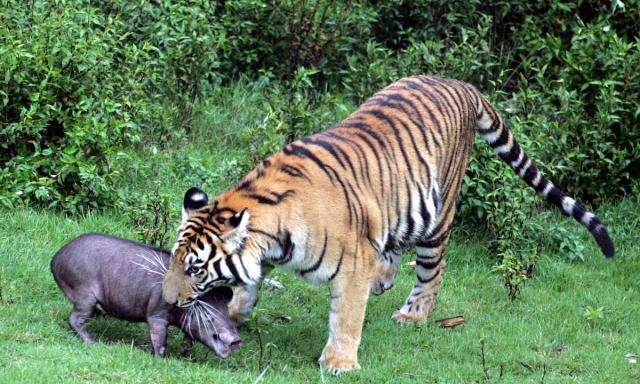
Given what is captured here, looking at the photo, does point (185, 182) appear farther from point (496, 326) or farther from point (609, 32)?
point (609, 32)

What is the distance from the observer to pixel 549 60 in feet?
33.4

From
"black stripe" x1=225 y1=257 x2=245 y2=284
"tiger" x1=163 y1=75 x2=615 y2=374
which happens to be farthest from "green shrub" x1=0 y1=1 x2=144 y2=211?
"black stripe" x1=225 y1=257 x2=245 y2=284

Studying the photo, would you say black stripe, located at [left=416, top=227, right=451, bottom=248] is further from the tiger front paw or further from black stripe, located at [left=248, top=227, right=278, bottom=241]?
black stripe, located at [left=248, top=227, right=278, bottom=241]

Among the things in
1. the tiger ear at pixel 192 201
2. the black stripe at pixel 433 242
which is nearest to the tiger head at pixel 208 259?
the tiger ear at pixel 192 201

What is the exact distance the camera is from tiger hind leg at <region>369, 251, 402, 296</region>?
26.3ft

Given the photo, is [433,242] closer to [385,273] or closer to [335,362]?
[385,273]

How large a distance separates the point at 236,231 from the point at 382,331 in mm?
1858

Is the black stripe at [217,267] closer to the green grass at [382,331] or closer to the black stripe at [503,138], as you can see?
the green grass at [382,331]

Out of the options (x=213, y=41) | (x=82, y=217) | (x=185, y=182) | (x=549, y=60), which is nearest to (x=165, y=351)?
(x=82, y=217)

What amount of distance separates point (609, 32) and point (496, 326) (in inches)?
138

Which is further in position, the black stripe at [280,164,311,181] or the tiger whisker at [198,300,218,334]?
the black stripe at [280,164,311,181]

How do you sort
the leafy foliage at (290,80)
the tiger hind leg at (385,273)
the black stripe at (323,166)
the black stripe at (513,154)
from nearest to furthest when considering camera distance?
the black stripe at (323,166), the black stripe at (513,154), the tiger hind leg at (385,273), the leafy foliage at (290,80)

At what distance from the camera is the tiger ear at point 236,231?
6.10 meters

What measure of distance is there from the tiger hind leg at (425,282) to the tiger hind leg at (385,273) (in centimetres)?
30
